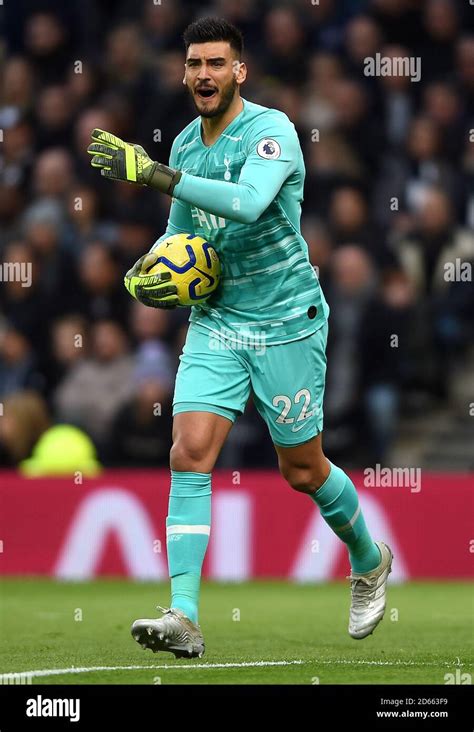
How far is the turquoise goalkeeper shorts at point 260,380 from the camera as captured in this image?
609 centimetres

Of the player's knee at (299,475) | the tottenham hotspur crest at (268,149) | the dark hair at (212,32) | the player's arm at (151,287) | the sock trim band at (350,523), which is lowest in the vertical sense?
the sock trim band at (350,523)

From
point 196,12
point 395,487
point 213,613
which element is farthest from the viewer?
point 196,12

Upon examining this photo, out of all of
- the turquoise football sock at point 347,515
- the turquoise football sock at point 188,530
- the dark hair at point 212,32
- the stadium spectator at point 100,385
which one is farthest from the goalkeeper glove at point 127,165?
the stadium spectator at point 100,385

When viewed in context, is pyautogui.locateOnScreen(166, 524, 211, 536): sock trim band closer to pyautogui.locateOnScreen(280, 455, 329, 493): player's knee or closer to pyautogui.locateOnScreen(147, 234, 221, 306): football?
pyautogui.locateOnScreen(280, 455, 329, 493): player's knee

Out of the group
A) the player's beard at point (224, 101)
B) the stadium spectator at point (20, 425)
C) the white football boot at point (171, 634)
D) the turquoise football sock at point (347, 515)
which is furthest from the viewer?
the stadium spectator at point (20, 425)

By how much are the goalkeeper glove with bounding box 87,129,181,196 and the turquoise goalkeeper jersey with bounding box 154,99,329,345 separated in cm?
22

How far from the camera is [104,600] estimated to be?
29.2 ft

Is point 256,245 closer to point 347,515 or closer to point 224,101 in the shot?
point 224,101

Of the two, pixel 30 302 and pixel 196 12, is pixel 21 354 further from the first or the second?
pixel 196 12

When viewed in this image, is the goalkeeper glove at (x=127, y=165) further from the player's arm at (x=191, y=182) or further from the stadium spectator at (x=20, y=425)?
the stadium spectator at (x=20, y=425)

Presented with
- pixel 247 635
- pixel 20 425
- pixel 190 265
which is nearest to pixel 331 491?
pixel 247 635

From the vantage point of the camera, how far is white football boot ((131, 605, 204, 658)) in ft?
18.1
